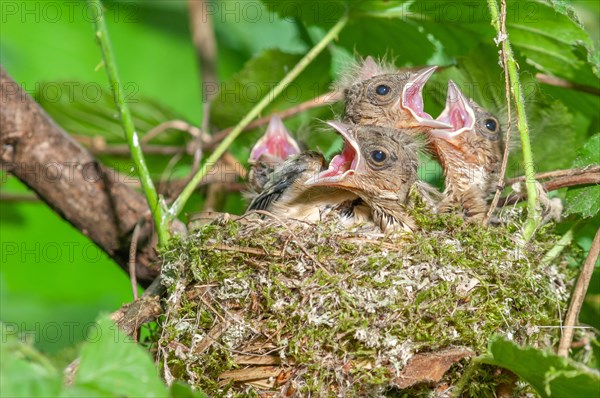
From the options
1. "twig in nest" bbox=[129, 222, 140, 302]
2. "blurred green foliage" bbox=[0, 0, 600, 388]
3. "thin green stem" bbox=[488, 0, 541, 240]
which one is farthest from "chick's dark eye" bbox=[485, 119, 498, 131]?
"twig in nest" bbox=[129, 222, 140, 302]

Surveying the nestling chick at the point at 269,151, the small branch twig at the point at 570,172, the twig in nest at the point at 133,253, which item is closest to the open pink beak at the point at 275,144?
Result: the nestling chick at the point at 269,151

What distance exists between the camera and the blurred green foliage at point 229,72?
2.39 metres

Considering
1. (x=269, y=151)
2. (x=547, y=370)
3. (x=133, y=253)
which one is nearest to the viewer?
(x=547, y=370)

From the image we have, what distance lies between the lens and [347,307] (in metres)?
1.77

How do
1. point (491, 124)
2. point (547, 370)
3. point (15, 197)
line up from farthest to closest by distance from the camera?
point (15, 197), point (491, 124), point (547, 370)

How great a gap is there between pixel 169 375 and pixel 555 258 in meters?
1.00

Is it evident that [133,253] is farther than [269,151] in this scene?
No

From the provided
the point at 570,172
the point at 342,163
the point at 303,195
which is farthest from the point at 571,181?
the point at 303,195

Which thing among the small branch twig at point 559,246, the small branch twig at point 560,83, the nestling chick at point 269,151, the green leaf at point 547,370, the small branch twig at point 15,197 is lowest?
the small branch twig at point 15,197

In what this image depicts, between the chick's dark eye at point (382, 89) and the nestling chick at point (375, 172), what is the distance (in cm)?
34

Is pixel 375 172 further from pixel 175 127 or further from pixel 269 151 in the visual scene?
pixel 175 127

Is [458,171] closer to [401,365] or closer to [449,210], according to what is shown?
[449,210]

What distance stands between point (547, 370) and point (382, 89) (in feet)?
4.55

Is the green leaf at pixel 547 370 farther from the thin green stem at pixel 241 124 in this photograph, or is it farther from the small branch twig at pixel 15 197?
the small branch twig at pixel 15 197
